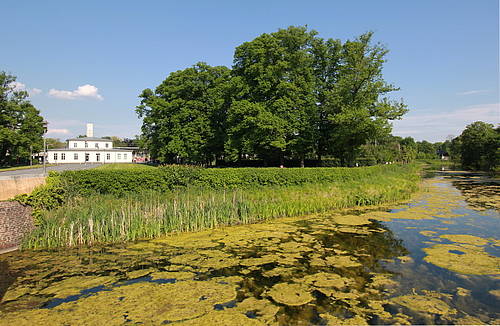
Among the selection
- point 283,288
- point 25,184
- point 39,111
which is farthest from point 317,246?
point 39,111

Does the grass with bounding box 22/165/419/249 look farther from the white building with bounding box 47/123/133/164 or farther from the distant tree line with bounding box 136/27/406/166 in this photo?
the white building with bounding box 47/123/133/164

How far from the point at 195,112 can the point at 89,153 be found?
131ft

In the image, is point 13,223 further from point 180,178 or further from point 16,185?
point 180,178

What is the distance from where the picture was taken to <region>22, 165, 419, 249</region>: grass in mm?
9961

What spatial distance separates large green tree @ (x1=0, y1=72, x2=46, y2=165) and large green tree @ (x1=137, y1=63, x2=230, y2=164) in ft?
73.5

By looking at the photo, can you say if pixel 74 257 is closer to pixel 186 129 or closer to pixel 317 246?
pixel 317 246

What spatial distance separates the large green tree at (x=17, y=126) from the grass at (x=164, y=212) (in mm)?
42537

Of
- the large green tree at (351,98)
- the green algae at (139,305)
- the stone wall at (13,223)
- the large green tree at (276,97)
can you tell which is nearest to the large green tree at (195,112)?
the large green tree at (276,97)

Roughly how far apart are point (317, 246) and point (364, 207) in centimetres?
837

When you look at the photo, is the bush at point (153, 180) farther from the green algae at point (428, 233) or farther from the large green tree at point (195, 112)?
the large green tree at point (195, 112)

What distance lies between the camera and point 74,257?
8.80 m

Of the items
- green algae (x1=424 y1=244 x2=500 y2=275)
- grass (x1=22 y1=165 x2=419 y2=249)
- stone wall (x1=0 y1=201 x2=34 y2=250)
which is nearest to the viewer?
green algae (x1=424 y1=244 x2=500 y2=275)

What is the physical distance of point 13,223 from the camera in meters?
9.75

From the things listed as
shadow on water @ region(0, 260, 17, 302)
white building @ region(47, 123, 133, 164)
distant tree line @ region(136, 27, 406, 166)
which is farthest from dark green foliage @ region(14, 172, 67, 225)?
white building @ region(47, 123, 133, 164)
